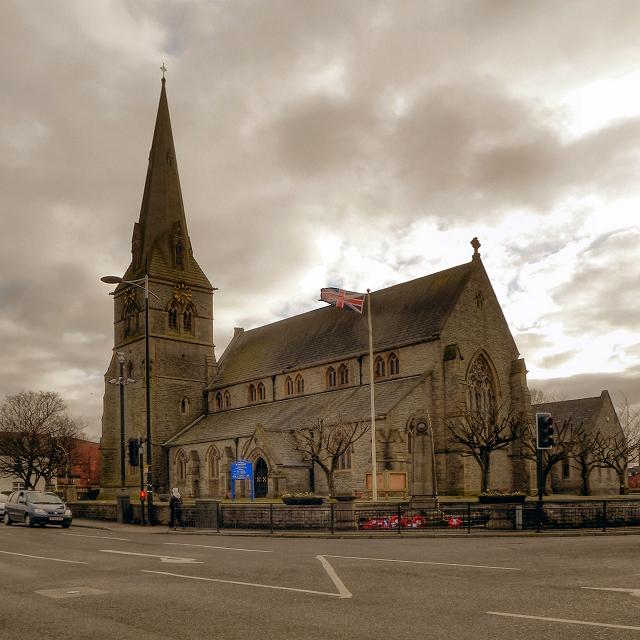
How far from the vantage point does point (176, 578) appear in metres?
12.8

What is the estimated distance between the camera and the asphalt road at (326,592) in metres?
8.23

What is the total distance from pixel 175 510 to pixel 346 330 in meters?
26.0

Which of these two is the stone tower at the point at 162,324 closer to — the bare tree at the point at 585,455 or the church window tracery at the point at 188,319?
the church window tracery at the point at 188,319

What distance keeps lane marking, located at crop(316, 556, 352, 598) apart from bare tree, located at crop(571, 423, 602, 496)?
38063 mm

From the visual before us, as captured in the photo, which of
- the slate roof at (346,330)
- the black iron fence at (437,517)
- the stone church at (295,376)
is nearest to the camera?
the black iron fence at (437,517)

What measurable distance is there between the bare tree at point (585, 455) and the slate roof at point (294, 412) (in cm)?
1346

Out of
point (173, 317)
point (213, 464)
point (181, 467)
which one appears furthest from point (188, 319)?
point (213, 464)

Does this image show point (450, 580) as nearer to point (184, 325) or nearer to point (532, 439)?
point (532, 439)

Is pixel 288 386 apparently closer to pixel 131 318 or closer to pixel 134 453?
pixel 131 318

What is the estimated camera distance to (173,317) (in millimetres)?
64438

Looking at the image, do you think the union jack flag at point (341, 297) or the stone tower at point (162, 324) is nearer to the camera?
the union jack flag at point (341, 297)

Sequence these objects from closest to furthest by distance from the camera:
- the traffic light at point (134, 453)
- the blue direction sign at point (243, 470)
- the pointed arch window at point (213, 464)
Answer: the traffic light at point (134, 453) → the blue direction sign at point (243, 470) → the pointed arch window at point (213, 464)

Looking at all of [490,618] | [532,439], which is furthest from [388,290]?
[490,618]

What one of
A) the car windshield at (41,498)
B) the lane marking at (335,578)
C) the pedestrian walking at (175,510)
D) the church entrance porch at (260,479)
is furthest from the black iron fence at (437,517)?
the church entrance porch at (260,479)
